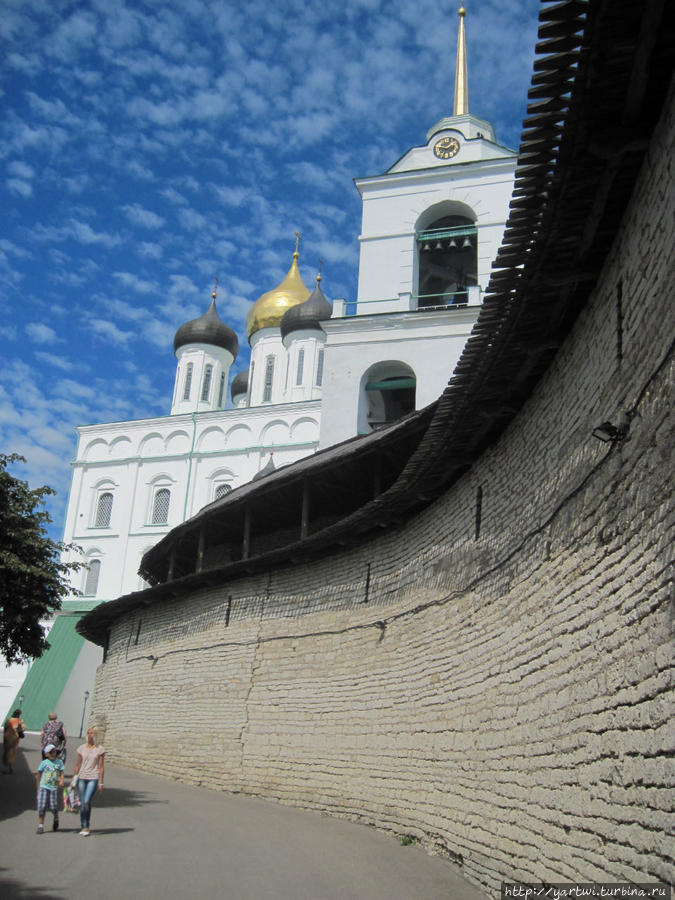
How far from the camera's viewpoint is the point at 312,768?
11.6 meters

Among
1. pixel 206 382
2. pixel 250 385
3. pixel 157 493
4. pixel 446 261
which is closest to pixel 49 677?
pixel 157 493

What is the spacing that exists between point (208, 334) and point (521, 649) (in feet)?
138

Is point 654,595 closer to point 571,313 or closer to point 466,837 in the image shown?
point 571,313

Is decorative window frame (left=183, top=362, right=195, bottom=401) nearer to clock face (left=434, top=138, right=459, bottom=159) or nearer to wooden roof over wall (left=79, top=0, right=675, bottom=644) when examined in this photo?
clock face (left=434, top=138, right=459, bottom=159)

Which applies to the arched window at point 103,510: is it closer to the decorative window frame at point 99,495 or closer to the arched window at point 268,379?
the decorative window frame at point 99,495

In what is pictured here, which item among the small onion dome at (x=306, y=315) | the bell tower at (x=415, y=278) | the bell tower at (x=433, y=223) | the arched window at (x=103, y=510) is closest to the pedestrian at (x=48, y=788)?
the bell tower at (x=415, y=278)

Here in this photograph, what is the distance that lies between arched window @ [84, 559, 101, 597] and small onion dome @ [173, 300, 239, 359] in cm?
1316

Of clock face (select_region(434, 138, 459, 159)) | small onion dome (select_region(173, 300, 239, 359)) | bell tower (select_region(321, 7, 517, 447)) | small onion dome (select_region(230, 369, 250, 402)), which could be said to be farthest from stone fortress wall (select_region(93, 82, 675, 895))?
small onion dome (select_region(230, 369, 250, 402))

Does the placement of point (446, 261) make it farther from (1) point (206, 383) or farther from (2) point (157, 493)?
(1) point (206, 383)

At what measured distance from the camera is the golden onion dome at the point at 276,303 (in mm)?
47812

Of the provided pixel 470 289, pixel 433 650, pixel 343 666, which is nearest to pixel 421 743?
pixel 433 650

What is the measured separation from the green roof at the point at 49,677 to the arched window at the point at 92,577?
19.3 ft

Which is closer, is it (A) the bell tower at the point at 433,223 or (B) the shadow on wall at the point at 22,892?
(B) the shadow on wall at the point at 22,892

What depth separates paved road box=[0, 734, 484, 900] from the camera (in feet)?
22.1
